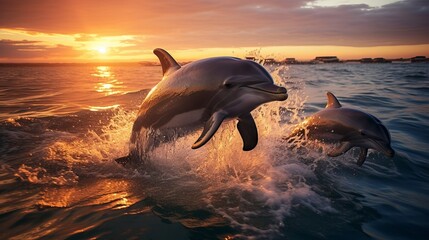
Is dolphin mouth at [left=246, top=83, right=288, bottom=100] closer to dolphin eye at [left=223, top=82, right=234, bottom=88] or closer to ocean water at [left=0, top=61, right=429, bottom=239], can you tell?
dolphin eye at [left=223, top=82, right=234, bottom=88]

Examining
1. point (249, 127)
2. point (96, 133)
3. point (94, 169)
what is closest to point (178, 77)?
point (249, 127)

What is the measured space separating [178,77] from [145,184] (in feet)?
7.38

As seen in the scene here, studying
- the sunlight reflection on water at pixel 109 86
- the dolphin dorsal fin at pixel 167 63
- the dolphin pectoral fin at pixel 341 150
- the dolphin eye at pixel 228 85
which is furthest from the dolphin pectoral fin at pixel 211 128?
the sunlight reflection on water at pixel 109 86

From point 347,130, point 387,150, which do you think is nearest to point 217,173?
point 347,130

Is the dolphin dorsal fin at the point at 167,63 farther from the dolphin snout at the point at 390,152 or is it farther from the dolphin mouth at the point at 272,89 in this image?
the dolphin snout at the point at 390,152

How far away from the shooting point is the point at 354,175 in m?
7.05

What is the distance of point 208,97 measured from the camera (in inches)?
209

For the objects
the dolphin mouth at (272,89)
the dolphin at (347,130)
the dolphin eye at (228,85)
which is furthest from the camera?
the dolphin at (347,130)

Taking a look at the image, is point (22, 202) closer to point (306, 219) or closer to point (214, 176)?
point (214, 176)

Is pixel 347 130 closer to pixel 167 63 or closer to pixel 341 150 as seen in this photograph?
pixel 341 150

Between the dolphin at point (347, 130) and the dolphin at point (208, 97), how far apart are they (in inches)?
117

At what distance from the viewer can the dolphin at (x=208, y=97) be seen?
16.0 ft

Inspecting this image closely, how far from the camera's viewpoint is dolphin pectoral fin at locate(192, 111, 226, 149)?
472 centimetres

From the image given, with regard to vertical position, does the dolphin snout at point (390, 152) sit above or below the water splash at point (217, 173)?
above
